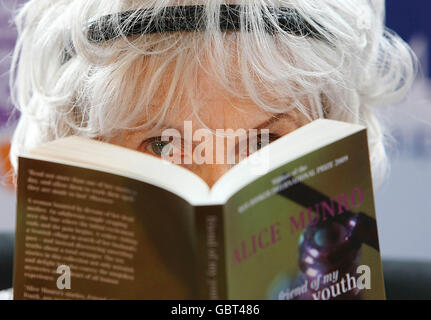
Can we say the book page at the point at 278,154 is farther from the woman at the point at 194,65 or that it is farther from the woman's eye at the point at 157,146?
the woman's eye at the point at 157,146

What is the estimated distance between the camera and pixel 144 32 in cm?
98

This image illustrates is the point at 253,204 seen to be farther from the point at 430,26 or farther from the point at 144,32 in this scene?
the point at 430,26

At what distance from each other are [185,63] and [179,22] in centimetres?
7

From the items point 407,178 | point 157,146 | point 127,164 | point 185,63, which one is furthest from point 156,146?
point 407,178

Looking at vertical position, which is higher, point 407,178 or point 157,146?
point 407,178

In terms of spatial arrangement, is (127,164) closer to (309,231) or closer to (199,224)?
(199,224)

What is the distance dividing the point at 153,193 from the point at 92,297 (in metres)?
0.16

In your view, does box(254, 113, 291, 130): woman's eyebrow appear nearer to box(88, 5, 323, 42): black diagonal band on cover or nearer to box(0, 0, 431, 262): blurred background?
box(88, 5, 323, 42): black diagonal band on cover

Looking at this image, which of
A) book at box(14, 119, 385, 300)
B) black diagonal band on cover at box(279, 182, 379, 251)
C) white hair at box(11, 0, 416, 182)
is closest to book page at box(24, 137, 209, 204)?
book at box(14, 119, 385, 300)

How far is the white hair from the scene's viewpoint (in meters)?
0.97

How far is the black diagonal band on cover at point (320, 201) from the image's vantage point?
2.37 feet

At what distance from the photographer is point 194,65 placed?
38.4 inches
